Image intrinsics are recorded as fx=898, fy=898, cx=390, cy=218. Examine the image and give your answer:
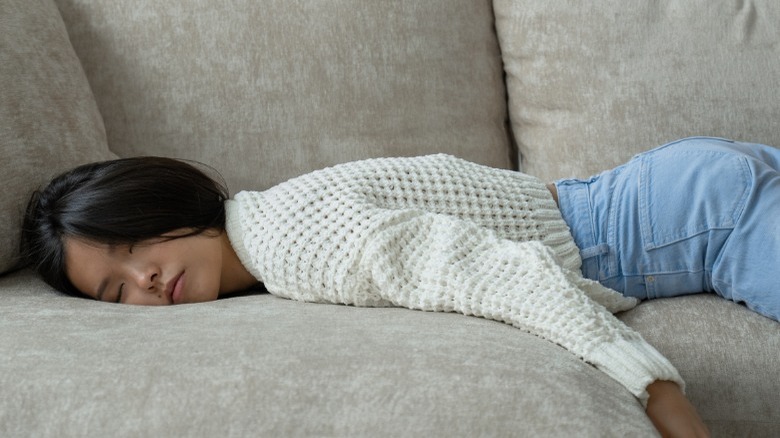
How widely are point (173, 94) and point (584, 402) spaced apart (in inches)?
43.7

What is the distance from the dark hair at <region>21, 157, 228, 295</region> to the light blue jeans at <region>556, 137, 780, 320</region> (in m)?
0.64

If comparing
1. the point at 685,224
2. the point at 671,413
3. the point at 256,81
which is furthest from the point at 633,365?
the point at 256,81

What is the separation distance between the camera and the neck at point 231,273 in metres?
1.49

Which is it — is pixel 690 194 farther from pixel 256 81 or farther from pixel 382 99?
pixel 256 81

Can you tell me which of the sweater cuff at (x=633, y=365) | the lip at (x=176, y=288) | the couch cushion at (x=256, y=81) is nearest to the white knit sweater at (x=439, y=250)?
the sweater cuff at (x=633, y=365)

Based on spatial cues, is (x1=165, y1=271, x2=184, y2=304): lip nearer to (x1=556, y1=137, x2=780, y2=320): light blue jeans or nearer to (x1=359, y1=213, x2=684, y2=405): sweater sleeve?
(x1=359, y1=213, x2=684, y2=405): sweater sleeve

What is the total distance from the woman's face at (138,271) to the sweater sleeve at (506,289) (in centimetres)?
32

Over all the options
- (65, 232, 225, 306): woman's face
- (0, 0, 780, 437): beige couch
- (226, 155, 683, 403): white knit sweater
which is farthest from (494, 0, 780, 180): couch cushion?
(65, 232, 225, 306): woman's face

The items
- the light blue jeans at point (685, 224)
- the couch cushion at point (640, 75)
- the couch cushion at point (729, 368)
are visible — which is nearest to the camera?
the couch cushion at point (729, 368)

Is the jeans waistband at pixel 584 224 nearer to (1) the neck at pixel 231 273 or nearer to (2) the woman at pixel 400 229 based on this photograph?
(2) the woman at pixel 400 229

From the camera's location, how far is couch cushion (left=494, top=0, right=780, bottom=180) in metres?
1.75

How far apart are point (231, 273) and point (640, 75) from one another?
0.89 meters

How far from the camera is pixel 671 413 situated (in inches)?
41.7

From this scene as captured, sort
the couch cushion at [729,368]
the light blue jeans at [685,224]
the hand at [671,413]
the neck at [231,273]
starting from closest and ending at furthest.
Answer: the hand at [671,413], the couch cushion at [729,368], the light blue jeans at [685,224], the neck at [231,273]
